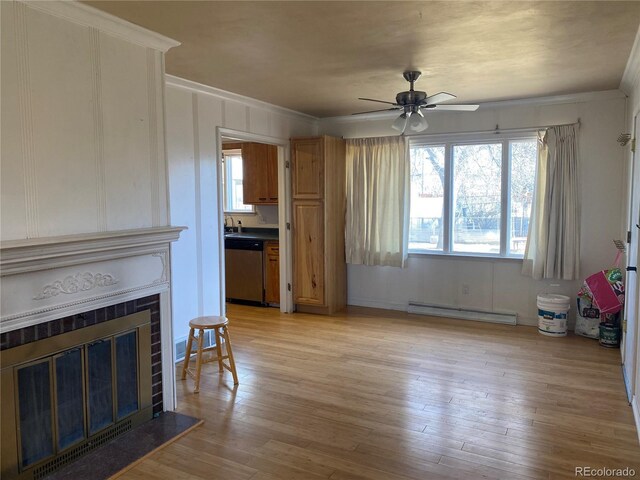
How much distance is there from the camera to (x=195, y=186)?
434 centimetres

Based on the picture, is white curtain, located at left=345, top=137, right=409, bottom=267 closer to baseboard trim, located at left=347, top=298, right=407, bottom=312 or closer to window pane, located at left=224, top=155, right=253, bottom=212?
baseboard trim, located at left=347, top=298, right=407, bottom=312

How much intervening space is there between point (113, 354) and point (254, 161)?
4.20m

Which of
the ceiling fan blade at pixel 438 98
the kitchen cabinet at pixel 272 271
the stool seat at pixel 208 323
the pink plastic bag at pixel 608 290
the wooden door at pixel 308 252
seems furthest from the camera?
the kitchen cabinet at pixel 272 271

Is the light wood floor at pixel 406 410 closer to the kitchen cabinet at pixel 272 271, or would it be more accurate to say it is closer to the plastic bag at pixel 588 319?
the plastic bag at pixel 588 319

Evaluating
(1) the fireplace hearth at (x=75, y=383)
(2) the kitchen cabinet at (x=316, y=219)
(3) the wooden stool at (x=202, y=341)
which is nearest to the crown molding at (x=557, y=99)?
(2) the kitchen cabinet at (x=316, y=219)

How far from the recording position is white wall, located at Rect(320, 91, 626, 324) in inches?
185

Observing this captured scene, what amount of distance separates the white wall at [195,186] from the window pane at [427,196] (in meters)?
2.20

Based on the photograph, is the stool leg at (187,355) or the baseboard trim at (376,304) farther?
the baseboard trim at (376,304)

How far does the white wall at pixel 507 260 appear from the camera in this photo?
4.70 metres

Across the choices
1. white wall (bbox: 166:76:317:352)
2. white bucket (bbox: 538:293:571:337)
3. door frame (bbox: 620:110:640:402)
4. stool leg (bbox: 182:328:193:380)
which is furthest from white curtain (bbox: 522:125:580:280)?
stool leg (bbox: 182:328:193:380)

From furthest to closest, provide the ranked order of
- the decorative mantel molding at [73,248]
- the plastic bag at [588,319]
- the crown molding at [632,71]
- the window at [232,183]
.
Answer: the window at [232,183] → the plastic bag at [588,319] → the crown molding at [632,71] → the decorative mantel molding at [73,248]

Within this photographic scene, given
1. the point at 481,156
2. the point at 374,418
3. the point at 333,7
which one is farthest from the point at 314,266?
the point at 333,7

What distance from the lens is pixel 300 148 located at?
5660 mm

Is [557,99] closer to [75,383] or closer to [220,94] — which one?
[220,94]
